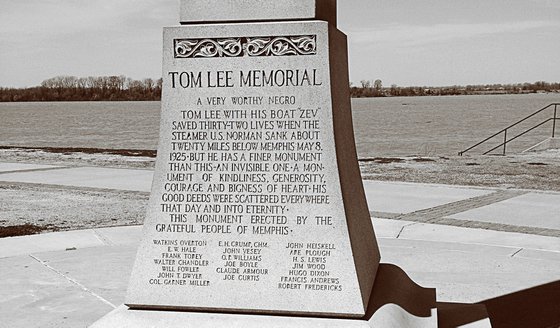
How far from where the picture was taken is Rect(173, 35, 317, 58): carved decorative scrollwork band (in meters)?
4.04

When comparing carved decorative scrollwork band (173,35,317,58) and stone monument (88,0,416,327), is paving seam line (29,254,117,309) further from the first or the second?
carved decorative scrollwork band (173,35,317,58)

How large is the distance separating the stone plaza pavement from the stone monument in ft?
3.79

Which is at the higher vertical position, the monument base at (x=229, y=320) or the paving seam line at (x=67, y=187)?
the monument base at (x=229, y=320)

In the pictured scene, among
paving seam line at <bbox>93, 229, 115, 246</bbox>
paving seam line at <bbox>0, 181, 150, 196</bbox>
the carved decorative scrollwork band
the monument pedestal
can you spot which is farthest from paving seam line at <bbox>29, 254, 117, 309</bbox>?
paving seam line at <bbox>0, 181, 150, 196</bbox>

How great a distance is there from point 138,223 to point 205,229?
519cm

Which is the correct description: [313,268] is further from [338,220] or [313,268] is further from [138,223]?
[138,223]

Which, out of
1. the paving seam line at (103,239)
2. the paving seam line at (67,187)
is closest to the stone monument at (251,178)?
the paving seam line at (103,239)

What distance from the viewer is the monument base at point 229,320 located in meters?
4.01

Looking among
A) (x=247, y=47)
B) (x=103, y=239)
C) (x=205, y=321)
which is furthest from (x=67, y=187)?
(x=247, y=47)

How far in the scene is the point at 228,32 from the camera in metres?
4.12

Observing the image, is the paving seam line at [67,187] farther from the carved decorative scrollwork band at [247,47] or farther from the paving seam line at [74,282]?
the carved decorative scrollwork band at [247,47]

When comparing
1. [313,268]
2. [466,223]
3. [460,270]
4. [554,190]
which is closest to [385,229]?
[466,223]

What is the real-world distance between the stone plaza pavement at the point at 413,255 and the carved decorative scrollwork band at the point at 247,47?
2.04 m

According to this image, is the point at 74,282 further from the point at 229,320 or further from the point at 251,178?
the point at 251,178
